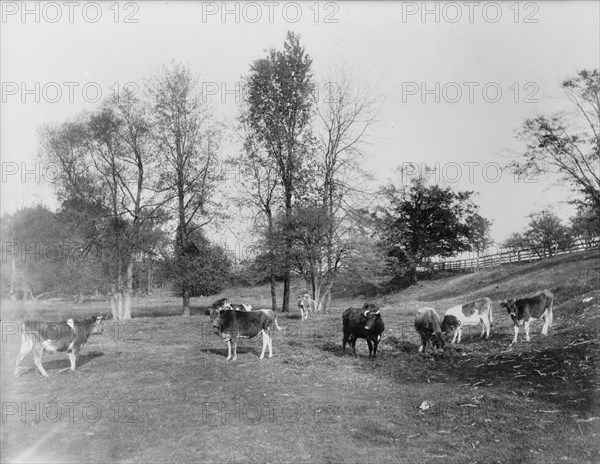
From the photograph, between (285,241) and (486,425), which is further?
(285,241)

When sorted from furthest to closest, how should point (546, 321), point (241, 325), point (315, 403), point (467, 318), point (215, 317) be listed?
1. point (467, 318)
2. point (546, 321)
3. point (215, 317)
4. point (241, 325)
5. point (315, 403)

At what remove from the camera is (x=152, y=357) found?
1480 centimetres

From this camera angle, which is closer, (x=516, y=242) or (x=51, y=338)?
(x=51, y=338)

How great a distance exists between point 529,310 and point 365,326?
5.23 metres

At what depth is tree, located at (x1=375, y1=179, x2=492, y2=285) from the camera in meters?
52.7

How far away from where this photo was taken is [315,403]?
10.2 metres

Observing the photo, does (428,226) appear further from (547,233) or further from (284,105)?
(284,105)

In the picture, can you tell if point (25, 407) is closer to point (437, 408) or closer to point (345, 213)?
point (437, 408)

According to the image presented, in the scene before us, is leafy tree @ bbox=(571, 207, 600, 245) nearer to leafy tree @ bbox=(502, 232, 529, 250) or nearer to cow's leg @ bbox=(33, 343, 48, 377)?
leafy tree @ bbox=(502, 232, 529, 250)

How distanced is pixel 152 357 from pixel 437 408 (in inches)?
341

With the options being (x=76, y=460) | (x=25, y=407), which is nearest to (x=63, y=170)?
(x=25, y=407)

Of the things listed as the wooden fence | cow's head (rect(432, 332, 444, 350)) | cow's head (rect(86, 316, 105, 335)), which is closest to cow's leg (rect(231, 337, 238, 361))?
cow's head (rect(86, 316, 105, 335))

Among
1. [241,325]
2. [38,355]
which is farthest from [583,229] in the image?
[38,355]

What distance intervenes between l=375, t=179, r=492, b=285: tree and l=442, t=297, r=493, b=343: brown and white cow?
34481 mm
